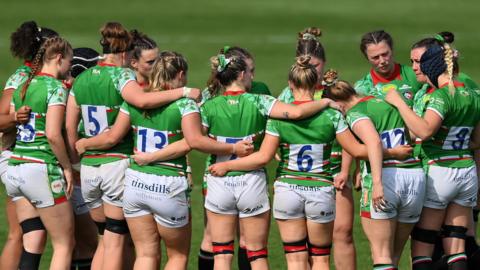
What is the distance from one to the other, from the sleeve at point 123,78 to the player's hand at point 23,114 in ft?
2.67

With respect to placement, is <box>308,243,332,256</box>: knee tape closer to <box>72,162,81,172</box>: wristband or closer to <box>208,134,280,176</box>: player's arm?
<box>208,134,280,176</box>: player's arm

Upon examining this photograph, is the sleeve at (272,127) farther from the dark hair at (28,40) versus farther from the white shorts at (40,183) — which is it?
the dark hair at (28,40)

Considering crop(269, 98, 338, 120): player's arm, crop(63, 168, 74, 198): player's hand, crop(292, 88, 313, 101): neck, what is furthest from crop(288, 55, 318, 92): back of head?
crop(63, 168, 74, 198): player's hand

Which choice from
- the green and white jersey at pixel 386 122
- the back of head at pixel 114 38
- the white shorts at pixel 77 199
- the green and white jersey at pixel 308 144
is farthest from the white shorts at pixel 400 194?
the white shorts at pixel 77 199

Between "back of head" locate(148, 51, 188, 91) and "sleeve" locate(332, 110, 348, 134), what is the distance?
1.31 metres

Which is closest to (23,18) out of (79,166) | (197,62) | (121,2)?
(121,2)

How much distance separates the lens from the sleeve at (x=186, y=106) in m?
8.67

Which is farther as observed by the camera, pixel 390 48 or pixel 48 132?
pixel 390 48

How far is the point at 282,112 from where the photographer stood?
28.6 feet

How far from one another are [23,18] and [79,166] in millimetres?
17679

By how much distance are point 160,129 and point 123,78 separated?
1.91 feet

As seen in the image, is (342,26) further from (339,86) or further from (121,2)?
(339,86)

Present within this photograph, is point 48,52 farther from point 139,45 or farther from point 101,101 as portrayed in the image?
point 139,45

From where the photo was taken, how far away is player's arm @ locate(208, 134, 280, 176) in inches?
345
